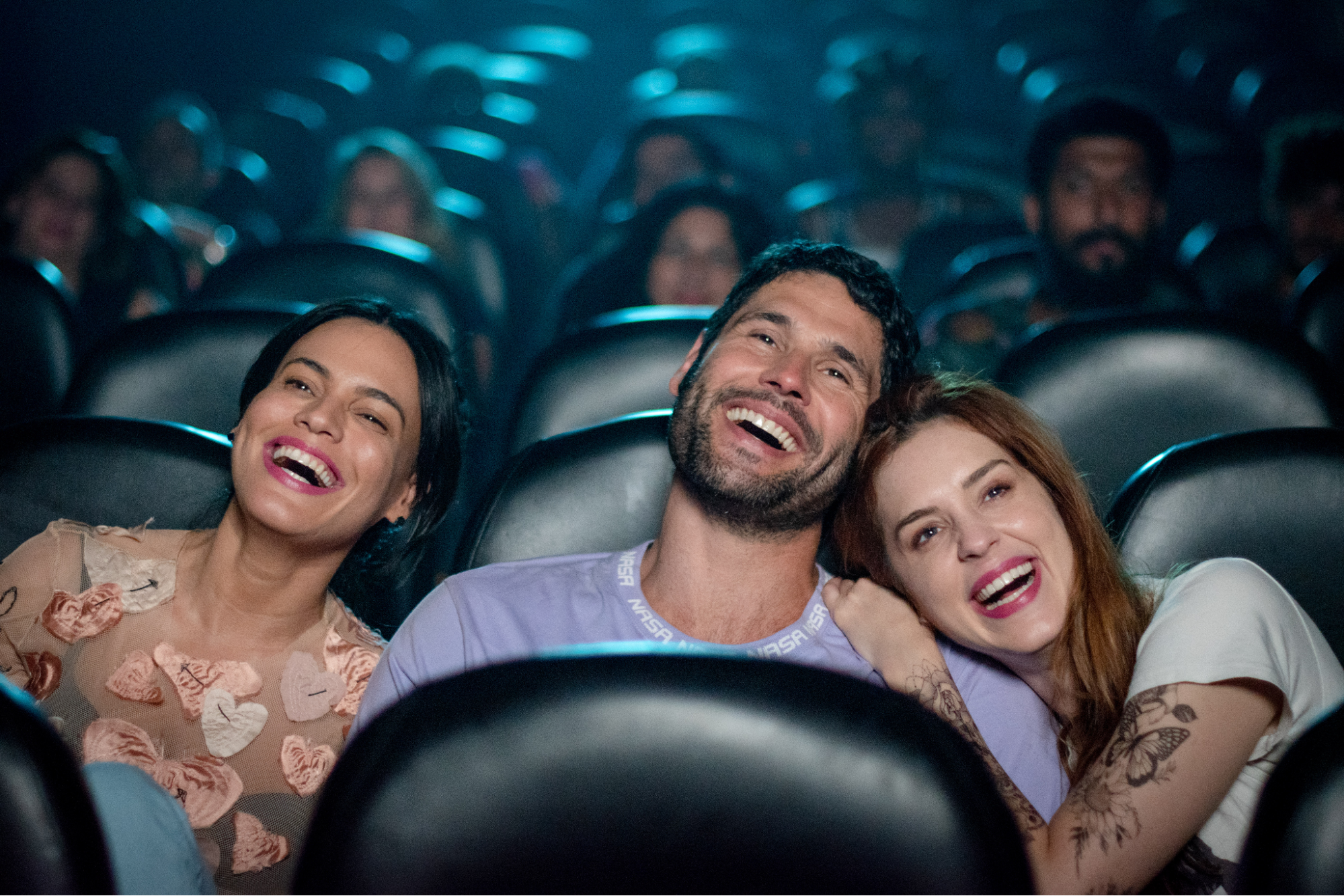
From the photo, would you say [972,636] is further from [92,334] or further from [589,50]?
[589,50]

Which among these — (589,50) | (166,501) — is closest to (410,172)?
(166,501)

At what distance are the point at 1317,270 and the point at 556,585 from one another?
1.97 metres

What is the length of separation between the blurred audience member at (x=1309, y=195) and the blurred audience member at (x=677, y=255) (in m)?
1.61

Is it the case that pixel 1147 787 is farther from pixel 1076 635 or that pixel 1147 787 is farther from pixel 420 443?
pixel 420 443

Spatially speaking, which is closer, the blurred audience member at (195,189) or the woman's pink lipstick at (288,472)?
the woman's pink lipstick at (288,472)

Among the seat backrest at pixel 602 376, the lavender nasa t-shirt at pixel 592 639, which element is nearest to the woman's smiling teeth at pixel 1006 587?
the lavender nasa t-shirt at pixel 592 639

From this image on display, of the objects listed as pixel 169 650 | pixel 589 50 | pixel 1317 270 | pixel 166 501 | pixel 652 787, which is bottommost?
pixel 169 650

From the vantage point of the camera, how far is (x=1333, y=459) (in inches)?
51.7

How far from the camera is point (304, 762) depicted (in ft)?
4.47

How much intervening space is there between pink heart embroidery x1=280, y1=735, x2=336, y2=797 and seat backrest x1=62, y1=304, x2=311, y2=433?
0.69 m

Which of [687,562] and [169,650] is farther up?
[687,562]

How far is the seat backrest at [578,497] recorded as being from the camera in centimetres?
153

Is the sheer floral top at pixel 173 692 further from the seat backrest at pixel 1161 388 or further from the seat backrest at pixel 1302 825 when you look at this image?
the seat backrest at pixel 1161 388

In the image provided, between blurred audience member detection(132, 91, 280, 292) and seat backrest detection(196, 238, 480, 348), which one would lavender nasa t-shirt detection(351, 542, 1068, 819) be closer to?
seat backrest detection(196, 238, 480, 348)
